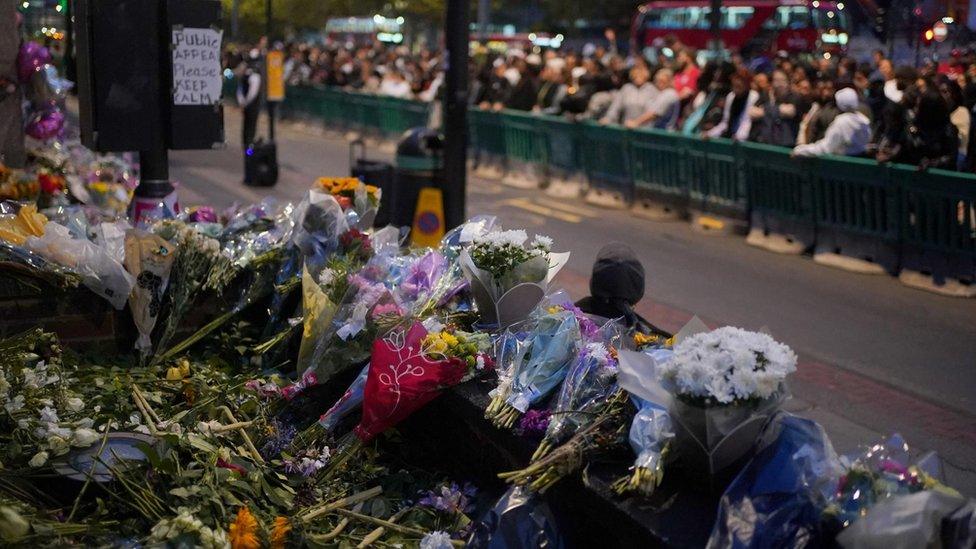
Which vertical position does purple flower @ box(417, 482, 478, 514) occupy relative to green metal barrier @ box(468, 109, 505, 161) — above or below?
below

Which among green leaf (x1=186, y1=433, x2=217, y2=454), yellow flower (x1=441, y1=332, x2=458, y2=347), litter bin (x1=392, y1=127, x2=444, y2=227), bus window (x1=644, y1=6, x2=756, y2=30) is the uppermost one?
bus window (x1=644, y1=6, x2=756, y2=30)

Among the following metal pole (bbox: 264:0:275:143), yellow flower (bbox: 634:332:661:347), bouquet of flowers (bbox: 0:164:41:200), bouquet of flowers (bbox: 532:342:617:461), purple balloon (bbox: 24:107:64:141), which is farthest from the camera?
metal pole (bbox: 264:0:275:143)

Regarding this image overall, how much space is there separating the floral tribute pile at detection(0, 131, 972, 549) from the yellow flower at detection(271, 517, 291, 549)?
0.06 feet

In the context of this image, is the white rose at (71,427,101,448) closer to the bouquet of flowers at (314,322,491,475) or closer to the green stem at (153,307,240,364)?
the bouquet of flowers at (314,322,491,475)

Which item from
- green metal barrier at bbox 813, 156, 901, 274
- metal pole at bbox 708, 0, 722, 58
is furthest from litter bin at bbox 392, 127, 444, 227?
metal pole at bbox 708, 0, 722, 58

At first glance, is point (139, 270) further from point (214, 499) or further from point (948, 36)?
point (948, 36)

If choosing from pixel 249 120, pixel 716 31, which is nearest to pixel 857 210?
pixel 716 31

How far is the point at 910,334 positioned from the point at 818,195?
3.46 m

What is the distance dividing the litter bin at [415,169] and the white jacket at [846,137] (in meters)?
4.43

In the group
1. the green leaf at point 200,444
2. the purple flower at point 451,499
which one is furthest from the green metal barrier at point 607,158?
the green leaf at point 200,444

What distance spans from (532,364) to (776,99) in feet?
36.0

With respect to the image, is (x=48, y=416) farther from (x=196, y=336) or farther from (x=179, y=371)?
(x=196, y=336)

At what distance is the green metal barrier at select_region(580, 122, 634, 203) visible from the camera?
1631 cm

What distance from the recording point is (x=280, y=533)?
3.80 meters
